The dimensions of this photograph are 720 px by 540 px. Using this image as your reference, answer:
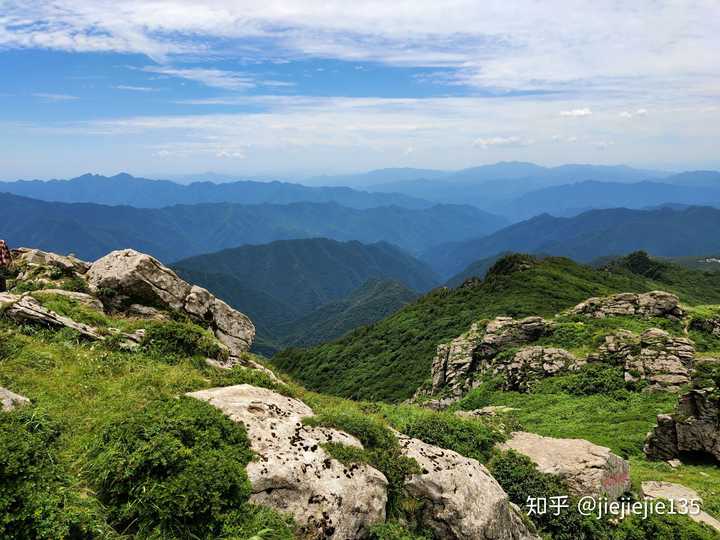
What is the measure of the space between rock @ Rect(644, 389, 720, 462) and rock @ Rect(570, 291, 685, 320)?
85.4 ft

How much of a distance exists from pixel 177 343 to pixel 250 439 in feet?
23.4

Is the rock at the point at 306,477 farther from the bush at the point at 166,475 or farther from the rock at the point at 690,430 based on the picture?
the rock at the point at 690,430

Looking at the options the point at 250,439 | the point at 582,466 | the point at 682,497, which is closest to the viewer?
the point at 250,439

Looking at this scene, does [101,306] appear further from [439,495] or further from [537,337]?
[537,337]

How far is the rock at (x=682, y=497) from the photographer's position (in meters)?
13.7

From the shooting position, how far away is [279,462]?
927 centimetres

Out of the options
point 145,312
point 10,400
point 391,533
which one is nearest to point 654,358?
point 391,533

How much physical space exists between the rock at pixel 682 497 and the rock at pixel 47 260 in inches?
1056

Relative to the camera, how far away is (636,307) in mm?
45156

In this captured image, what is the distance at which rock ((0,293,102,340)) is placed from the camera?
14.5 metres

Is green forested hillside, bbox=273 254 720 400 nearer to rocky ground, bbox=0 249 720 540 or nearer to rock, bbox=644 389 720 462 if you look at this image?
rock, bbox=644 389 720 462

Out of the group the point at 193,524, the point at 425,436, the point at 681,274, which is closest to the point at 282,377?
the point at 425,436

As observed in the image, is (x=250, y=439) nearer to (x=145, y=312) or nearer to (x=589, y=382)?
(x=145, y=312)

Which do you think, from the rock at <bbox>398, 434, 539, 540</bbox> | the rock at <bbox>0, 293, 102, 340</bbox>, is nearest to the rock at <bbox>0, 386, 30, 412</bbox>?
the rock at <bbox>0, 293, 102, 340</bbox>
